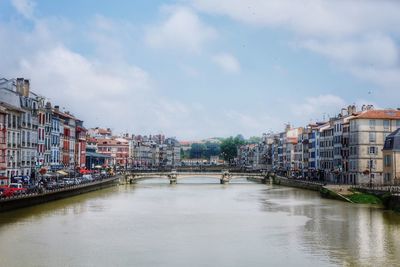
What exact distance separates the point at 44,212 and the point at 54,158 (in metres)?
47.3

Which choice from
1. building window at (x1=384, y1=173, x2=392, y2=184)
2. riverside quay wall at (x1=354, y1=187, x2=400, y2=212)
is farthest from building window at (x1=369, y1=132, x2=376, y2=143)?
riverside quay wall at (x1=354, y1=187, x2=400, y2=212)

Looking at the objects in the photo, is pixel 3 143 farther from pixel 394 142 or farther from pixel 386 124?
pixel 386 124

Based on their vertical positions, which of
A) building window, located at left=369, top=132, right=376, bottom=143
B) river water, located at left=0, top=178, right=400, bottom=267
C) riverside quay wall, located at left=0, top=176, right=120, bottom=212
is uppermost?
building window, located at left=369, top=132, right=376, bottom=143

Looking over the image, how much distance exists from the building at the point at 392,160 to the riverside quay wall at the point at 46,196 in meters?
40.7

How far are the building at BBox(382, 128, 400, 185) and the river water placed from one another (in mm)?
15317

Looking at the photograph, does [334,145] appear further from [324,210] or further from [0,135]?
[0,135]

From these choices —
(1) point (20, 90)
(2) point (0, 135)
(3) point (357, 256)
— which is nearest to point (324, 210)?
(3) point (357, 256)

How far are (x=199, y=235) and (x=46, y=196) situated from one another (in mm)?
29777

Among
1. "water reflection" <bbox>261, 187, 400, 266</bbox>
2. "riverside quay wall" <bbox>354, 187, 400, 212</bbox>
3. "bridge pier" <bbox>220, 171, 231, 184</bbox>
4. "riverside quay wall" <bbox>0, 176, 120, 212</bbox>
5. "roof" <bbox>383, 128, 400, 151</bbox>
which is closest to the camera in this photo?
"water reflection" <bbox>261, 187, 400, 266</bbox>

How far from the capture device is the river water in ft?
134

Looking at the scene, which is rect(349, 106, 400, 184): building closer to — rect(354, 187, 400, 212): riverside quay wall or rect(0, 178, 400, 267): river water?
rect(354, 187, 400, 212): riverside quay wall

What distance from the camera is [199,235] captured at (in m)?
50.9

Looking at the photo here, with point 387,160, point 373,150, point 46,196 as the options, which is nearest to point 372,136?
point 373,150

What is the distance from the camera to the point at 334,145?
119 m
